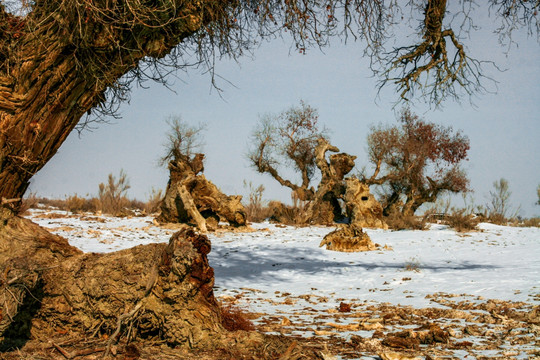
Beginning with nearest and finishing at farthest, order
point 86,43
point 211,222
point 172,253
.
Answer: point 172,253 → point 86,43 → point 211,222

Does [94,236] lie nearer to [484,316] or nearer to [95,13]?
[95,13]

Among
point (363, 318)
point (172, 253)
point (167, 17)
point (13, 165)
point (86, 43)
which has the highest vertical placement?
point (167, 17)

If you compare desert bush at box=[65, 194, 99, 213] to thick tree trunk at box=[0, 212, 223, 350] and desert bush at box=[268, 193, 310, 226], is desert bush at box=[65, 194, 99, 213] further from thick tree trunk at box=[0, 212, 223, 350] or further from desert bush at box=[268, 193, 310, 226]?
thick tree trunk at box=[0, 212, 223, 350]

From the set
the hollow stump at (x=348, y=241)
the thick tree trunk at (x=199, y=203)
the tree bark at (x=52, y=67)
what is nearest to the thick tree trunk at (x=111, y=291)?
the tree bark at (x=52, y=67)

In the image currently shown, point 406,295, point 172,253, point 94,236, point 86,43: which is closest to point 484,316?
point 406,295

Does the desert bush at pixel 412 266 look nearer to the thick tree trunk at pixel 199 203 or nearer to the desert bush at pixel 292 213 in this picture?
the thick tree trunk at pixel 199 203

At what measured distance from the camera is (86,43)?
438cm

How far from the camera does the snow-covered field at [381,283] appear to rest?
4.42 meters

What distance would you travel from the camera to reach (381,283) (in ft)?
26.8

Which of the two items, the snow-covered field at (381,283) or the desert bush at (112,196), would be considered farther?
the desert bush at (112,196)

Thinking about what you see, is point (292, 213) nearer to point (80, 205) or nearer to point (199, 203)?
point (199, 203)

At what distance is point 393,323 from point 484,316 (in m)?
1.04

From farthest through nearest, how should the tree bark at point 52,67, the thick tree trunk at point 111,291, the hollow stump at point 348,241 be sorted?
the hollow stump at point 348,241, the tree bark at point 52,67, the thick tree trunk at point 111,291

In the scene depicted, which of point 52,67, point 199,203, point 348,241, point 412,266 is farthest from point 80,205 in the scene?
point 52,67
